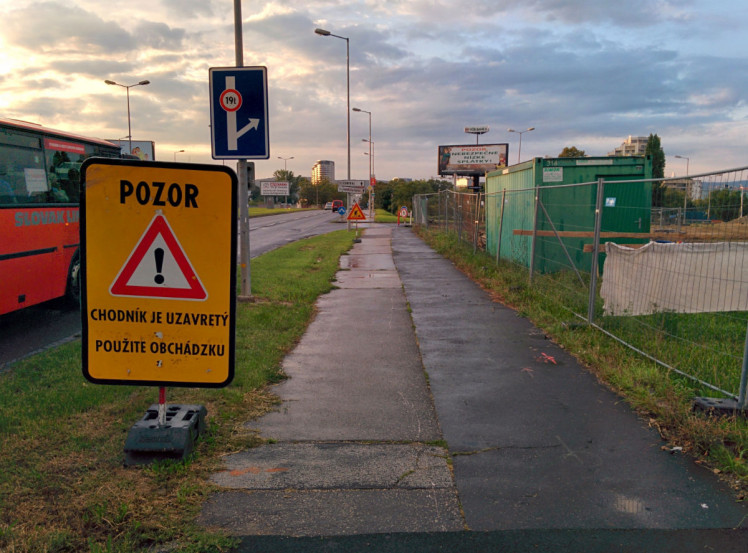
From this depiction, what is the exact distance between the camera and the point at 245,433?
185 inches

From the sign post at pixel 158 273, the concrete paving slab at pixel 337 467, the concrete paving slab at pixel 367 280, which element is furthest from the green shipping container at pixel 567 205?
the sign post at pixel 158 273

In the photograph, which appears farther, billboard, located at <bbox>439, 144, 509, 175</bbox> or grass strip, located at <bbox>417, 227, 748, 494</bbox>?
billboard, located at <bbox>439, 144, 509, 175</bbox>

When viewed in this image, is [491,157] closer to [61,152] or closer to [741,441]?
[61,152]

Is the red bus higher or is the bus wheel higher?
the red bus

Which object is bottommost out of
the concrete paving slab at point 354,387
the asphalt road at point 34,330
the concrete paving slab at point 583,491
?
the asphalt road at point 34,330

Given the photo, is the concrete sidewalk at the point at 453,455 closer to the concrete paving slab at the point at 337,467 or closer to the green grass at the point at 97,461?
the concrete paving slab at the point at 337,467


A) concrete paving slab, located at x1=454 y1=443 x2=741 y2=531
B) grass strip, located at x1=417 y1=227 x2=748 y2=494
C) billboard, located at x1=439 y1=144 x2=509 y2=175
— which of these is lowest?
concrete paving slab, located at x1=454 y1=443 x2=741 y2=531

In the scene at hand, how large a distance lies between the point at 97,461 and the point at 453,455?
234cm

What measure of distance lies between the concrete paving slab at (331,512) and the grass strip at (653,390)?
1.80m

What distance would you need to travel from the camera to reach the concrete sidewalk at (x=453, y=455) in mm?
3475

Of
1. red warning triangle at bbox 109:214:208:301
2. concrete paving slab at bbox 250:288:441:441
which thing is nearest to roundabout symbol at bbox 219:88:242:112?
concrete paving slab at bbox 250:288:441:441

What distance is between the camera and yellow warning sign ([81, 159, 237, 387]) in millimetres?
3865

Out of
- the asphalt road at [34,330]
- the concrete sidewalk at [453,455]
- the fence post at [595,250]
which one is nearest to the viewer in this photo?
the concrete sidewalk at [453,455]

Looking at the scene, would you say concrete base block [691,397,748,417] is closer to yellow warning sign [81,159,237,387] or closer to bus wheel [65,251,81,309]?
yellow warning sign [81,159,237,387]
